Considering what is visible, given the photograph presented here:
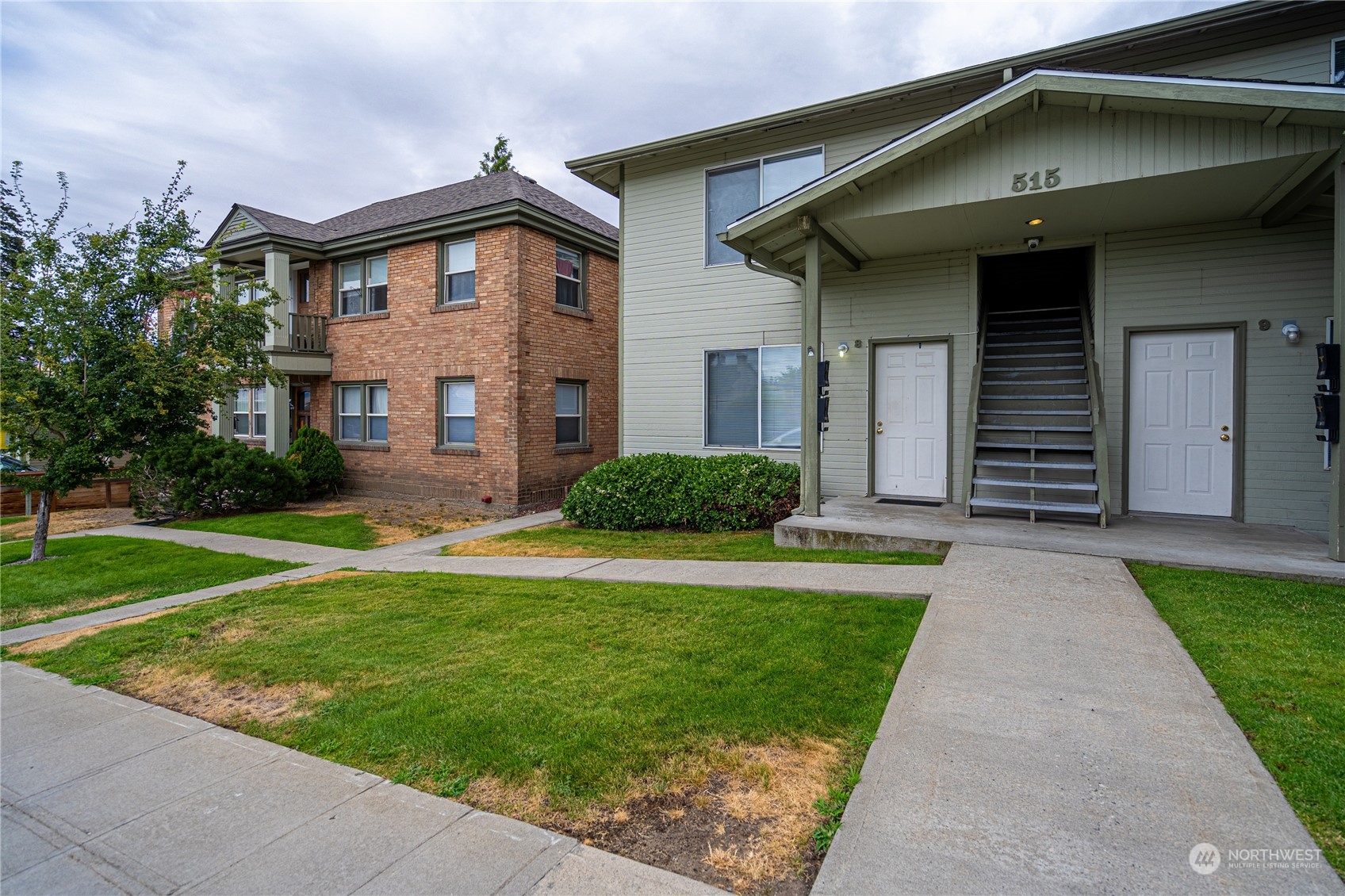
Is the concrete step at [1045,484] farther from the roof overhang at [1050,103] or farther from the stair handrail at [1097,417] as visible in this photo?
the roof overhang at [1050,103]

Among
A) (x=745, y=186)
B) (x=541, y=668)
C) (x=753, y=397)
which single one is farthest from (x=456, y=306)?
(x=541, y=668)

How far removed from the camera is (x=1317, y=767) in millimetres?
2723

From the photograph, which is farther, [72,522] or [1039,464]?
[72,522]

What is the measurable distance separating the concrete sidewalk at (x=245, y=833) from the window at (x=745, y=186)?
9.30 m

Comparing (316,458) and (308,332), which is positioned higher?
(308,332)

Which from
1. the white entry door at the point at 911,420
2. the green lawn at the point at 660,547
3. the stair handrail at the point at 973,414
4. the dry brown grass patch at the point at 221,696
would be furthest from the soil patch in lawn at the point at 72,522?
the stair handrail at the point at 973,414

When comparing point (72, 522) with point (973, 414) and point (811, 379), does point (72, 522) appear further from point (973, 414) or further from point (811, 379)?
point (973, 414)

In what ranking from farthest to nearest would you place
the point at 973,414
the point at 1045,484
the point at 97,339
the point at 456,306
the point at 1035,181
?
the point at 456,306, the point at 97,339, the point at 973,414, the point at 1045,484, the point at 1035,181

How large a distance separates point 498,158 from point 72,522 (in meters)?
25.1

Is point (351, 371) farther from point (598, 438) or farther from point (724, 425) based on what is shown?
point (724, 425)

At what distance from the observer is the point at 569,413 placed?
14828 mm

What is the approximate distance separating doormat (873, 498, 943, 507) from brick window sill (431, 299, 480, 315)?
898 cm

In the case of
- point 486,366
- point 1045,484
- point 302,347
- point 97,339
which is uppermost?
point 302,347

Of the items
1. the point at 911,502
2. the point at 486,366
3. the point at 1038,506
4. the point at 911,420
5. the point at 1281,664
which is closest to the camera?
the point at 1281,664
